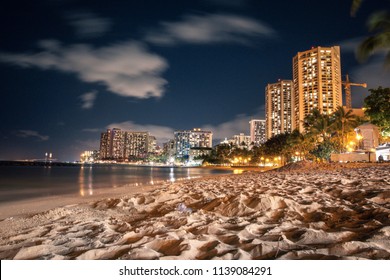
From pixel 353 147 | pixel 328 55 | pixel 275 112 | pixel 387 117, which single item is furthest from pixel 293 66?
pixel 387 117

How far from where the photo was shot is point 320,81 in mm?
113000

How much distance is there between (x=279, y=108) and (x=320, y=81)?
30.6m

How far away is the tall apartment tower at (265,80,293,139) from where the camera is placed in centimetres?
13700

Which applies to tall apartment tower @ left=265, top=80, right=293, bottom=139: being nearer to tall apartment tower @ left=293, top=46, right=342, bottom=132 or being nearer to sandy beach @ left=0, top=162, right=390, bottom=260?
tall apartment tower @ left=293, top=46, right=342, bottom=132

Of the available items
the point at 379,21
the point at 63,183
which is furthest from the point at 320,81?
the point at 63,183

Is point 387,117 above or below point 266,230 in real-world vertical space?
above

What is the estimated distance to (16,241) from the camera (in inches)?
147

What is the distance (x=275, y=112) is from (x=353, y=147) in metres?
91.4

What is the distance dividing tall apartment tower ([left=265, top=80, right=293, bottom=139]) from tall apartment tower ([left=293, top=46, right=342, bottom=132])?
17.7 meters

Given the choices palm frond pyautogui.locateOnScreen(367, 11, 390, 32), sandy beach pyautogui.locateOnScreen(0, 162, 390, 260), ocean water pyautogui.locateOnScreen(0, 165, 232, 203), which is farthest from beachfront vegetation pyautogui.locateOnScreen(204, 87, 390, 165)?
sandy beach pyautogui.locateOnScreen(0, 162, 390, 260)

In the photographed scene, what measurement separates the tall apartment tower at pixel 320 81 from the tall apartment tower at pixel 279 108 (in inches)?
695

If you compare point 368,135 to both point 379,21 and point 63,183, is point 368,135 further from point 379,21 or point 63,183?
point 63,183
